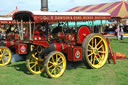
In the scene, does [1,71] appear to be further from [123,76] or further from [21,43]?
[123,76]

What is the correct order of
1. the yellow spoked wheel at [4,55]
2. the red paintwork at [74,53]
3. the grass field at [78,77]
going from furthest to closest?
the yellow spoked wheel at [4,55] → the red paintwork at [74,53] → the grass field at [78,77]

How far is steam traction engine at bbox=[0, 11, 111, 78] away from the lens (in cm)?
548

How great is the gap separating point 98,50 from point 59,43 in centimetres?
153

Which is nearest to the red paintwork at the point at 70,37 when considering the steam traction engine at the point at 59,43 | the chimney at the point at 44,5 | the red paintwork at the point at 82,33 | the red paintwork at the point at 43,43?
the steam traction engine at the point at 59,43

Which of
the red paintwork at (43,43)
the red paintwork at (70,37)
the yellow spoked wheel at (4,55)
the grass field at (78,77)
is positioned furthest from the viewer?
the yellow spoked wheel at (4,55)

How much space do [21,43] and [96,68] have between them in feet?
8.00

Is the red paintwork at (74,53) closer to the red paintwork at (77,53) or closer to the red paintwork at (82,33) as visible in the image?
the red paintwork at (77,53)

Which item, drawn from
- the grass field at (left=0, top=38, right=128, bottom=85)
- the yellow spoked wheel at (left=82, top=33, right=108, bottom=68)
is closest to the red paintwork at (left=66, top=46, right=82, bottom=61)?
the yellow spoked wheel at (left=82, top=33, right=108, bottom=68)

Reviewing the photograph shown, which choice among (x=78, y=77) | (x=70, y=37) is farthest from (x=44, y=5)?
(x=78, y=77)

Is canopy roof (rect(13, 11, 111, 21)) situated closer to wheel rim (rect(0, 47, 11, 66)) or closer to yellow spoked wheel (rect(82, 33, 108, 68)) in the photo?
yellow spoked wheel (rect(82, 33, 108, 68))

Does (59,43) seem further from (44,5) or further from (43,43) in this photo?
(44,5)

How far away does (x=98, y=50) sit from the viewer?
6.88m

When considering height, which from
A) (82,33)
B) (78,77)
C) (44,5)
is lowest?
(78,77)

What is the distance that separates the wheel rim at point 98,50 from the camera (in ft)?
21.0
